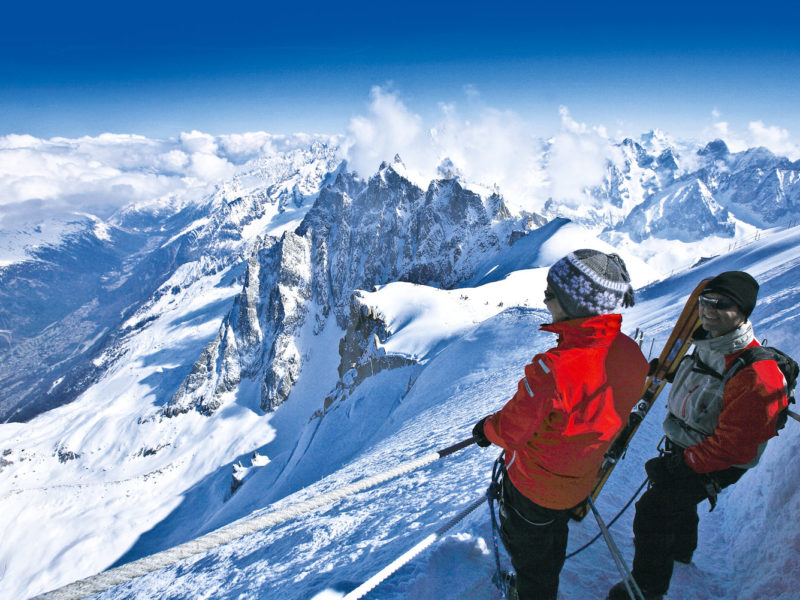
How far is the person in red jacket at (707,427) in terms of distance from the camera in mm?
2994

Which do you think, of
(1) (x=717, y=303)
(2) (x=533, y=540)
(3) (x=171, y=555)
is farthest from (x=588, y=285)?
(3) (x=171, y=555)

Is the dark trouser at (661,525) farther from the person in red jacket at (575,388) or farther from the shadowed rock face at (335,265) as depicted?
the shadowed rock face at (335,265)

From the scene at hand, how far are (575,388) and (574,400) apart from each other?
88mm

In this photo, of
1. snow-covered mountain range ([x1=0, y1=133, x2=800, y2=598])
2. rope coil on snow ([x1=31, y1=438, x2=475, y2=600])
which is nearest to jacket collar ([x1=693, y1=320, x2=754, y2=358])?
snow-covered mountain range ([x1=0, y1=133, x2=800, y2=598])

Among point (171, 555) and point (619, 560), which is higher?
point (171, 555)

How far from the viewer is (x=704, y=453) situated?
3203mm

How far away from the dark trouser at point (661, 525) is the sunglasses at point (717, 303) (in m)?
1.45

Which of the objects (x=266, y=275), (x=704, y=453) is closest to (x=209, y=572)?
(x=704, y=453)

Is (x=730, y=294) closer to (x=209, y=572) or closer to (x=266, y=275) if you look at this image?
(x=209, y=572)

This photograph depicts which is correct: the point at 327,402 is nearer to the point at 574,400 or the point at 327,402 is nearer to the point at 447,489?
the point at 447,489

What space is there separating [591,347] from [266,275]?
150m

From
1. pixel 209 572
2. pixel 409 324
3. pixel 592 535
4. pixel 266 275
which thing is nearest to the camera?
pixel 592 535

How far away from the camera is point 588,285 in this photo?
8.05 feet

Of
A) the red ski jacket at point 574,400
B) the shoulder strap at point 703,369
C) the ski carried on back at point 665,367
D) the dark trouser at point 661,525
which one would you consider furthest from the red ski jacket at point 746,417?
the red ski jacket at point 574,400
